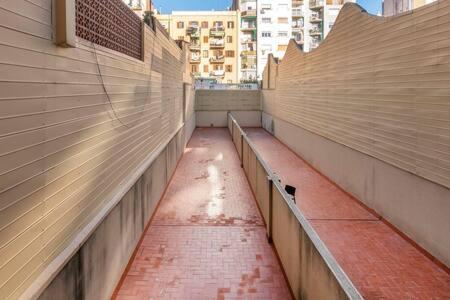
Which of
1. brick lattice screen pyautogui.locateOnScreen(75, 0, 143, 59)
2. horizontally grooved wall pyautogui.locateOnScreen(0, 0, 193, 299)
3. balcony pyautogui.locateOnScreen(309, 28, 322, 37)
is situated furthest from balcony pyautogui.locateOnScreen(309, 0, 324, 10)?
horizontally grooved wall pyautogui.locateOnScreen(0, 0, 193, 299)

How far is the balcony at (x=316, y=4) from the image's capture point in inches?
2347

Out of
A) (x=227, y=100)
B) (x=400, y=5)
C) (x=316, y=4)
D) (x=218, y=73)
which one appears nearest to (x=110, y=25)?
(x=400, y=5)

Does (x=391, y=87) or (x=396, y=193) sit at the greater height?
(x=391, y=87)

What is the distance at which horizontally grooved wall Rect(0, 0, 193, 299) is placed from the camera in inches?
120

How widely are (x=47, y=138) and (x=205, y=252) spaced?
4.14 metres

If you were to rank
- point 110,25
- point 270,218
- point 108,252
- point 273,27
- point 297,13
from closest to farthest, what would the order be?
1. point 108,252
2. point 110,25
3. point 270,218
4. point 273,27
5. point 297,13

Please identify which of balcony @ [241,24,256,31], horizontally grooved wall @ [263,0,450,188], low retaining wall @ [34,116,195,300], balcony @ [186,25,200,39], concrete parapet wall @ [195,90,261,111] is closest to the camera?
low retaining wall @ [34,116,195,300]

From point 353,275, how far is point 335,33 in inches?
368

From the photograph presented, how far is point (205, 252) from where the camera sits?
7.07 m

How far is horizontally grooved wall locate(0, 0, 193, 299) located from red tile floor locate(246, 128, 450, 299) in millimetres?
4465

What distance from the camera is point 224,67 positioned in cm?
6016

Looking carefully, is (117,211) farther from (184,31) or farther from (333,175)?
(184,31)

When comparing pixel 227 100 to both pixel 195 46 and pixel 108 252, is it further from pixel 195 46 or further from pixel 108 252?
pixel 195 46

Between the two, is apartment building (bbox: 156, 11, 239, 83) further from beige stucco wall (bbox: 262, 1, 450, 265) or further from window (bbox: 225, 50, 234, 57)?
beige stucco wall (bbox: 262, 1, 450, 265)
